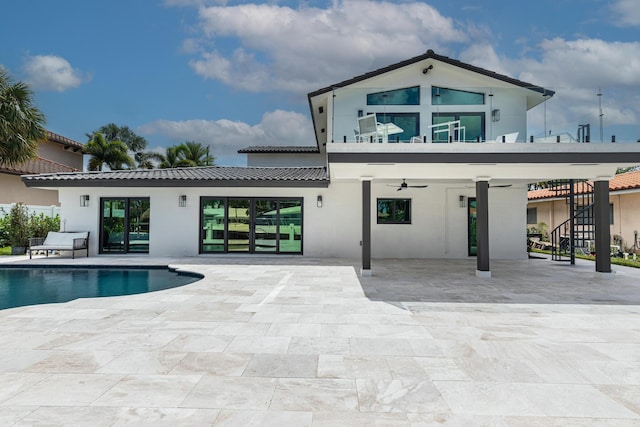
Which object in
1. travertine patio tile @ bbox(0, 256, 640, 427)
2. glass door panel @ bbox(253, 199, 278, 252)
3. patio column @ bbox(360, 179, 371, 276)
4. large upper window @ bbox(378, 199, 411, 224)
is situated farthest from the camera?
large upper window @ bbox(378, 199, 411, 224)

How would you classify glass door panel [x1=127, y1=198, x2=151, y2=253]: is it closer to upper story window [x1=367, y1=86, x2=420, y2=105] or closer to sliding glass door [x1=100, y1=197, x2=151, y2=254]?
sliding glass door [x1=100, y1=197, x2=151, y2=254]

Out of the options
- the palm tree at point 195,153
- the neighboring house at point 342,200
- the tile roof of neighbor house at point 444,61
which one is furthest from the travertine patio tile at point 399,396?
the palm tree at point 195,153

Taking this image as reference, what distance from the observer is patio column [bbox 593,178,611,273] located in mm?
9602

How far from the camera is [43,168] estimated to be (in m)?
25.7

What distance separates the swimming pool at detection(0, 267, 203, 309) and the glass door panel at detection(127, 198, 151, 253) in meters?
2.84

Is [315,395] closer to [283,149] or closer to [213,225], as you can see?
[213,225]

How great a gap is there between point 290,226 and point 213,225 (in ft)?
9.65

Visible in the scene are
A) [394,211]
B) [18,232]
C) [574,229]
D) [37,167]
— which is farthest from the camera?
[37,167]

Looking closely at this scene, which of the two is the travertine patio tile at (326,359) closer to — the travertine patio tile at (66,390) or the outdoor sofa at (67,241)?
the travertine patio tile at (66,390)

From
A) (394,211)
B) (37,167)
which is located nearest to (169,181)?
(394,211)

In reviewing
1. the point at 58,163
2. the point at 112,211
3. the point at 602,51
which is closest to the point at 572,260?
the point at 602,51

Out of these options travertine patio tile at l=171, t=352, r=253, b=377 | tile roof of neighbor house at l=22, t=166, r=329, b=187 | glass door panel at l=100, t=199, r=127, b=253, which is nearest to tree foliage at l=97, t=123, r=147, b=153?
glass door panel at l=100, t=199, r=127, b=253

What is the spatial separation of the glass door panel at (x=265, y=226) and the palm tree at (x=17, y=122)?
8.57 metres

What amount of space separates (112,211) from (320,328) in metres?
12.2
